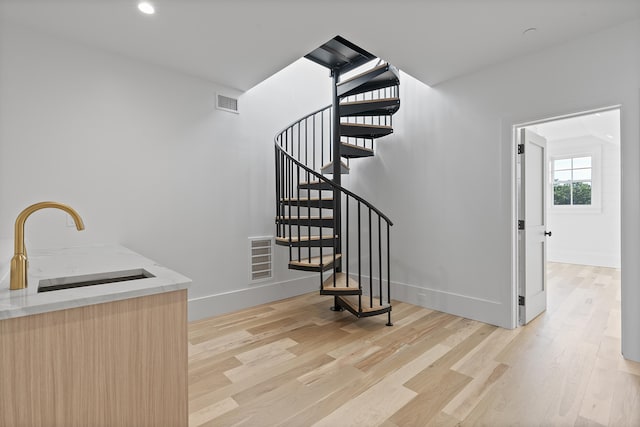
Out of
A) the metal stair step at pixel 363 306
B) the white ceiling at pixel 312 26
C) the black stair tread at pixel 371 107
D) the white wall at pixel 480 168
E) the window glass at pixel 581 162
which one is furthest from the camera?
the window glass at pixel 581 162

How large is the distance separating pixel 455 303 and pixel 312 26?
2.95m

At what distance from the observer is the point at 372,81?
10.5ft

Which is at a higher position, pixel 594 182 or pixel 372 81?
pixel 372 81

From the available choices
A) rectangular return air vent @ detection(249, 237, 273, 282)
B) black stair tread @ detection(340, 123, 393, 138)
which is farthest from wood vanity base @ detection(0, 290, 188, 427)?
black stair tread @ detection(340, 123, 393, 138)

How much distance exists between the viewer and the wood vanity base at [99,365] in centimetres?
95

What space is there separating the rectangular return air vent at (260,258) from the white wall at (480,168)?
1459 mm

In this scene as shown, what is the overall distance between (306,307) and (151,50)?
9.69 ft

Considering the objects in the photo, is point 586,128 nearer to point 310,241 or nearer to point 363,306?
point 363,306

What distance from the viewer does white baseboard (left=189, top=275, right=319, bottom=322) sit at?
3.14 m

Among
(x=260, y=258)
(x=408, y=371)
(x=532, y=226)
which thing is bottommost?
(x=408, y=371)

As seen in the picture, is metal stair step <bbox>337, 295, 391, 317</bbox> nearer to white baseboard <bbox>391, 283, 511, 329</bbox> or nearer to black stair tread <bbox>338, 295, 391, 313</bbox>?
black stair tread <bbox>338, 295, 391, 313</bbox>

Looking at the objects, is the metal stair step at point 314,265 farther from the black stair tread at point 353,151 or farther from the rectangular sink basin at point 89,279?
the rectangular sink basin at point 89,279

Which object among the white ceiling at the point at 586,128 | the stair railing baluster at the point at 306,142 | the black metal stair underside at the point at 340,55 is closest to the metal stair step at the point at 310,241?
the stair railing baluster at the point at 306,142

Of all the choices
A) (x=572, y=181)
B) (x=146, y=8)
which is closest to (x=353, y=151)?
(x=146, y=8)
